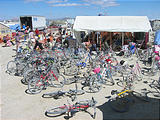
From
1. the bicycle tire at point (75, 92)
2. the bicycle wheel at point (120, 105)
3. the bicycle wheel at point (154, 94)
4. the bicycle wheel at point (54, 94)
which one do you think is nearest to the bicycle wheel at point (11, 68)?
the bicycle wheel at point (54, 94)

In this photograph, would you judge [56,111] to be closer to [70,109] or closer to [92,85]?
[70,109]

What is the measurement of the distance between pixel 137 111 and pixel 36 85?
3747mm

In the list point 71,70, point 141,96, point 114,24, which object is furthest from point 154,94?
point 114,24

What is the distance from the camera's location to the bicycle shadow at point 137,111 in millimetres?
4508

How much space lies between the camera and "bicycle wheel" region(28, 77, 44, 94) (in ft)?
20.3

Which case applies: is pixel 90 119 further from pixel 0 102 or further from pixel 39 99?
pixel 0 102

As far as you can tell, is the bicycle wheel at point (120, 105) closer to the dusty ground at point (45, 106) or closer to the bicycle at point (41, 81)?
the dusty ground at point (45, 106)

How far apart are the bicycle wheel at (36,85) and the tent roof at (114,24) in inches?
317

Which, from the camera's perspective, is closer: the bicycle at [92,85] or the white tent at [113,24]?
the bicycle at [92,85]

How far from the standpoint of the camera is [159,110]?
473 cm

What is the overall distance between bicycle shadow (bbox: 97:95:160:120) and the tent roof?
829cm

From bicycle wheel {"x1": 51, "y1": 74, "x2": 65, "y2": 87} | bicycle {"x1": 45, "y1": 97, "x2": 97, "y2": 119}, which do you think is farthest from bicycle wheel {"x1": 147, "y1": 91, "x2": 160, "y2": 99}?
bicycle wheel {"x1": 51, "y1": 74, "x2": 65, "y2": 87}

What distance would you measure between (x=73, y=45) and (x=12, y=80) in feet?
19.9

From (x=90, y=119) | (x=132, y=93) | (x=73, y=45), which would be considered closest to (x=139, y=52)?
(x=73, y=45)
